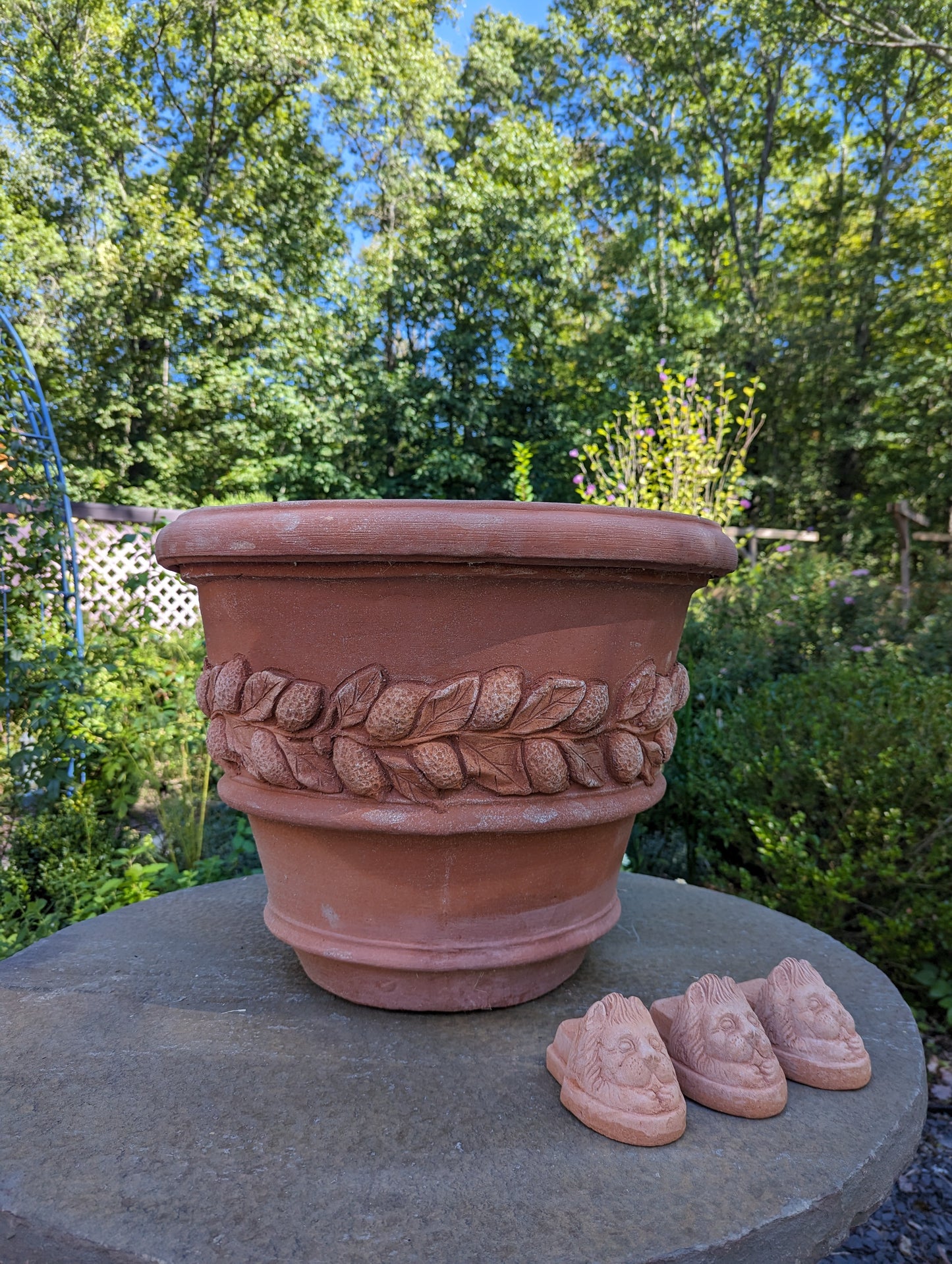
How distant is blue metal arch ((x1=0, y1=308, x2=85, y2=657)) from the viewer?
3145 mm

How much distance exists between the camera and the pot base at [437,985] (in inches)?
47.4

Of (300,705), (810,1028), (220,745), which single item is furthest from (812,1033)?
(220,745)

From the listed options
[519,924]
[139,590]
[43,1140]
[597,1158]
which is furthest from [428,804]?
[139,590]

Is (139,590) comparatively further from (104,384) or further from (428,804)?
(428,804)

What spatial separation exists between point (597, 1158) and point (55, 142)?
1300 cm

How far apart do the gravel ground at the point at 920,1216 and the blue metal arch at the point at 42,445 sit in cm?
324

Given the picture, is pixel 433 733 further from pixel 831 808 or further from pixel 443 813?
pixel 831 808

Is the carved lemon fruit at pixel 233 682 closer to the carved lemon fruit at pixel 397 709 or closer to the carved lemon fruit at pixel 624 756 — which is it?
the carved lemon fruit at pixel 397 709

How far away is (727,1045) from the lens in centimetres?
101

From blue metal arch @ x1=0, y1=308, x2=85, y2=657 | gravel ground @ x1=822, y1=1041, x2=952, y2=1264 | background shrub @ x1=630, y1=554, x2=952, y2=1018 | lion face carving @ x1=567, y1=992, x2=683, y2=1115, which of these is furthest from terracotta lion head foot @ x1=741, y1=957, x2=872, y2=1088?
blue metal arch @ x1=0, y1=308, x2=85, y2=657

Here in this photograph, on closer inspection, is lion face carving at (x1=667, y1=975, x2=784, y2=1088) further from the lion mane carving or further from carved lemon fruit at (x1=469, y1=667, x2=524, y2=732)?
carved lemon fruit at (x1=469, y1=667, x2=524, y2=732)

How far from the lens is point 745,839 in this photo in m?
2.61

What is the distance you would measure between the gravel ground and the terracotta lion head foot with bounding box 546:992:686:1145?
96cm

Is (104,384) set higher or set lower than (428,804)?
higher
